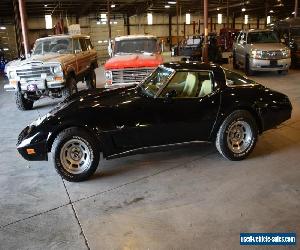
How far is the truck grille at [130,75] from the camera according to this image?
8.80m

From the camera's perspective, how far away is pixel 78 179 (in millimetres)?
4594

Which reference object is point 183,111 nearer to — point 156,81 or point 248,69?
point 156,81

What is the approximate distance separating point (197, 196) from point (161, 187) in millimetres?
522

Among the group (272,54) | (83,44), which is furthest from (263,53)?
Answer: (83,44)

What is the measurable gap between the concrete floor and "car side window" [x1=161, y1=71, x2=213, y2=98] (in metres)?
1.05

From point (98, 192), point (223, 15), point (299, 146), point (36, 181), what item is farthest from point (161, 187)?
point (223, 15)

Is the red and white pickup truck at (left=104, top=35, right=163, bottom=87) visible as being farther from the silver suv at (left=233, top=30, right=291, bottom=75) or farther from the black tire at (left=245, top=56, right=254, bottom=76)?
the black tire at (left=245, top=56, right=254, bottom=76)

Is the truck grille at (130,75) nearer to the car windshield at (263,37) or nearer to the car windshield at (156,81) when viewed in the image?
the car windshield at (156,81)

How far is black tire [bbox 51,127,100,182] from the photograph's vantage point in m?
4.44

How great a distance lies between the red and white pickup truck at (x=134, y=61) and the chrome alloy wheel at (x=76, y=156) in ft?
13.1

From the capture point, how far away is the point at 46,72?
9.00 meters

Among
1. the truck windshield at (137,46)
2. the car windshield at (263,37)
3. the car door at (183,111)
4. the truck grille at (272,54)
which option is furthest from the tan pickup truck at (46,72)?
the car windshield at (263,37)

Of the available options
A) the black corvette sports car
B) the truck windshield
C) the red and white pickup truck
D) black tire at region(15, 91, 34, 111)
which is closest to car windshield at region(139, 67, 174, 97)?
the black corvette sports car

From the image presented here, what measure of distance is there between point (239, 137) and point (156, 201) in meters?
1.95
